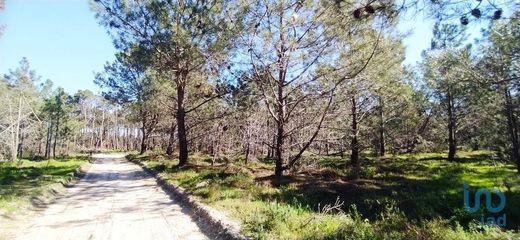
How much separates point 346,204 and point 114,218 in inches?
254

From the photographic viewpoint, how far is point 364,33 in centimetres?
1103

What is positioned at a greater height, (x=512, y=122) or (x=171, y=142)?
(x=512, y=122)

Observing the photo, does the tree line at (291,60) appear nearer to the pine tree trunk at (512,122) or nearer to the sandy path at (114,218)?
the pine tree trunk at (512,122)

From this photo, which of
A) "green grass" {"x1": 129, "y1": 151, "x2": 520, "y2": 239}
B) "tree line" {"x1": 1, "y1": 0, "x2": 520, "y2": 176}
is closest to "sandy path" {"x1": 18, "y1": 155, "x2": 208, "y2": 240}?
"green grass" {"x1": 129, "y1": 151, "x2": 520, "y2": 239}

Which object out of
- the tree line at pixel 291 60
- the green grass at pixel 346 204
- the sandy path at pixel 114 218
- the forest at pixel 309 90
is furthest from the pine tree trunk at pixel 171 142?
the sandy path at pixel 114 218

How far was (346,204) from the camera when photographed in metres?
11.8

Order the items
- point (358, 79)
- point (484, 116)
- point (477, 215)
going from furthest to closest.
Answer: point (484, 116)
point (358, 79)
point (477, 215)

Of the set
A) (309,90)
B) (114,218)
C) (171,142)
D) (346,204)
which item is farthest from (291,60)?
(171,142)

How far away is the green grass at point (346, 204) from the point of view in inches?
250

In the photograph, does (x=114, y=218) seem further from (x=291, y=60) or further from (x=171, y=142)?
(x=171, y=142)

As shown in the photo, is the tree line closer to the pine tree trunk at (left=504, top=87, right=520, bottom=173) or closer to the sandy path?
the pine tree trunk at (left=504, top=87, right=520, bottom=173)

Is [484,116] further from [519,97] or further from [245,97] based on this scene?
[245,97]

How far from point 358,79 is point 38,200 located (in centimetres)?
1003

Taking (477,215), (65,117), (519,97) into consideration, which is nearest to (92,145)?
(65,117)
